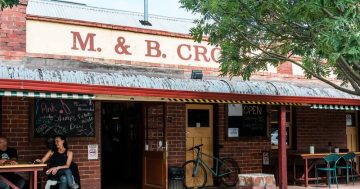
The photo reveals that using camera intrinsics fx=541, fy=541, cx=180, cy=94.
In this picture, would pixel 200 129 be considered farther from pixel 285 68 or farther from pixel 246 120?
pixel 285 68

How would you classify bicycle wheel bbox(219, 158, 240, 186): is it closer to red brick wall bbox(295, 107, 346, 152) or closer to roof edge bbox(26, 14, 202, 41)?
red brick wall bbox(295, 107, 346, 152)

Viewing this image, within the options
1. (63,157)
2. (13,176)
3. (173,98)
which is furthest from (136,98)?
(13,176)

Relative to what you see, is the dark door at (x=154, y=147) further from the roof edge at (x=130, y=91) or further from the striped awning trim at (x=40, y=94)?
the striped awning trim at (x=40, y=94)

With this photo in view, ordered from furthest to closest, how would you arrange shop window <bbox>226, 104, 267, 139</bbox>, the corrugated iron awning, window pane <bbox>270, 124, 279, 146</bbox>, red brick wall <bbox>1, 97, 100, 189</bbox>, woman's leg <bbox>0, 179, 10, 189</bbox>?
window pane <bbox>270, 124, 279, 146</bbox> < shop window <bbox>226, 104, 267, 139</bbox> < red brick wall <bbox>1, 97, 100, 189</bbox> < woman's leg <bbox>0, 179, 10, 189</bbox> < the corrugated iron awning

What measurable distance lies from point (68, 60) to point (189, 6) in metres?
2.81

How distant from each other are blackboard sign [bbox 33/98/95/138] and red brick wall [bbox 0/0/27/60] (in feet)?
3.38

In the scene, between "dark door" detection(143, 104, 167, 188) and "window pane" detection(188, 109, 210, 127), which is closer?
"dark door" detection(143, 104, 167, 188)

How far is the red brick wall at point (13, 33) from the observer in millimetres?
10320

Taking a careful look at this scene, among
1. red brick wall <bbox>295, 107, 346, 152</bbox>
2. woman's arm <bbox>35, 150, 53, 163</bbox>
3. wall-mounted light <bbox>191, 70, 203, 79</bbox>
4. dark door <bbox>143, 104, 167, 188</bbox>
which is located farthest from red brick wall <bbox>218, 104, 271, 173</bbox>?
woman's arm <bbox>35, 150, 53, 163</bbox>

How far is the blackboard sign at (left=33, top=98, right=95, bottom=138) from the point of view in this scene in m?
10.8

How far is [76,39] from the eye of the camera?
11.3 m

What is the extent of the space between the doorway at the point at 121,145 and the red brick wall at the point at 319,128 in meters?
4.64

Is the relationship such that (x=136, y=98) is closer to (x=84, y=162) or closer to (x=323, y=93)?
(x=84, y=162)

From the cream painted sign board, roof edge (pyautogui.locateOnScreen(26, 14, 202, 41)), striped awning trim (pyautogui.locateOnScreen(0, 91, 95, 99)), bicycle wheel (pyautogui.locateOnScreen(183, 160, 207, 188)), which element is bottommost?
bicycle wheel (pyautogui.locateOnScreen(183, 160, 207, 188))
